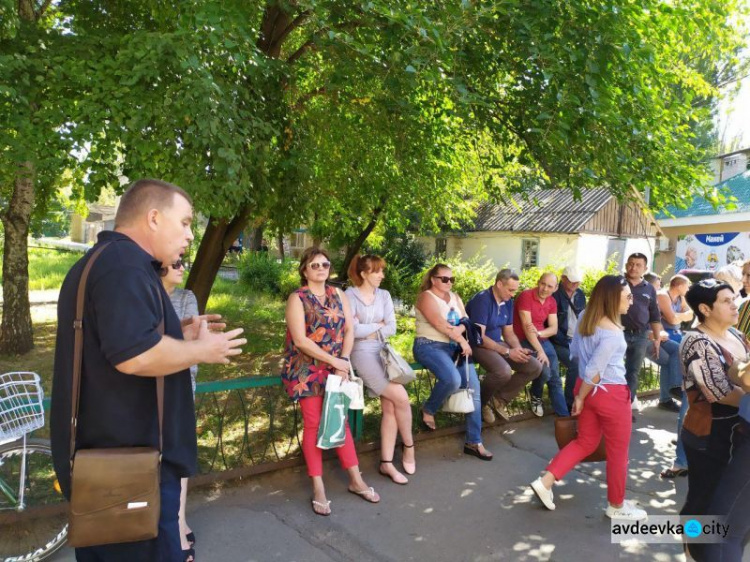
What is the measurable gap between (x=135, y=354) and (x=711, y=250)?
13006 millimetres

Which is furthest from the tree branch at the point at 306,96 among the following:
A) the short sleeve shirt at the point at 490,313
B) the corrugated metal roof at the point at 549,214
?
the corrugated metal roof at the point at 549,214

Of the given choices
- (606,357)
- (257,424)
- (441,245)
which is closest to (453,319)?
(606,357)

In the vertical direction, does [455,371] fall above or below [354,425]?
above

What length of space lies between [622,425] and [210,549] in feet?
9.53

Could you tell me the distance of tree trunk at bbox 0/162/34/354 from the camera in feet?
27.9

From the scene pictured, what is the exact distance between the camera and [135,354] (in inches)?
62.7

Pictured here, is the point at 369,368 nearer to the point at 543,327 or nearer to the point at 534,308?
the point at 534,308

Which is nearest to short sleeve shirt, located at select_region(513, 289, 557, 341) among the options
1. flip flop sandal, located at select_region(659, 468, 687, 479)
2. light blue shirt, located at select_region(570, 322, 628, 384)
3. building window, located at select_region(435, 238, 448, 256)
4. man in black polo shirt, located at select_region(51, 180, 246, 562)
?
flip flop sandal, located at select_region(659, 468, 687, 479)

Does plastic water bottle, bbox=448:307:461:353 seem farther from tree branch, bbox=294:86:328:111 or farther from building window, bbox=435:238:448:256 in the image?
building window, bbox=435:238:448:256

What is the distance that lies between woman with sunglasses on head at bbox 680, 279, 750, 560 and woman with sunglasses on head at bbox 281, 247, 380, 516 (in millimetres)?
2169

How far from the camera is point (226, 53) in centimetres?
470

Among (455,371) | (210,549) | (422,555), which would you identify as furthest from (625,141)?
(210,549)

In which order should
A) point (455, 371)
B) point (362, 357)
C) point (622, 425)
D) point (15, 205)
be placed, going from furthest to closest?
point (15, 205)
point (455, 371)
point (362, 357)
point (622, 425)

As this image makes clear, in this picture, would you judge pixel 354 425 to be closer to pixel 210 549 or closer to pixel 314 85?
pixel 210 549
